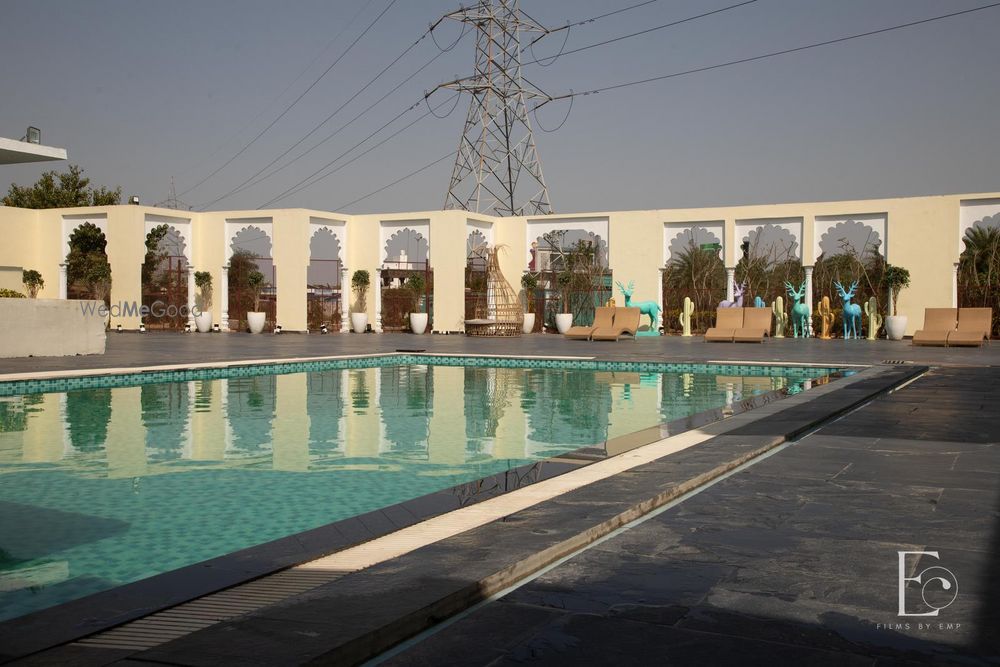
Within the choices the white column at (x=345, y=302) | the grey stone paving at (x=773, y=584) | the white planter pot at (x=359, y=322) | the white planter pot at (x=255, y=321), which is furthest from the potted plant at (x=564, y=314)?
the grey stone paving at (x=773, y=584)

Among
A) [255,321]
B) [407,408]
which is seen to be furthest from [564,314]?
[407,408]

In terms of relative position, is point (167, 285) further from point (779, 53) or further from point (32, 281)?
point (779, 53)

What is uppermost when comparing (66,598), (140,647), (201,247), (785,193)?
(785,193)

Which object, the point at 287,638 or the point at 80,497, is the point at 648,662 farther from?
the point at 80,497

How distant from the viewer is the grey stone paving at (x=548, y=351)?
12289mm

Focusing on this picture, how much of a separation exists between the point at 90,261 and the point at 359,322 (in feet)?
25.0

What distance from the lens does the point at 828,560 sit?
2723 millimetres

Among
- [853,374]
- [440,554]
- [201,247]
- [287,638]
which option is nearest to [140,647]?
[287,638]

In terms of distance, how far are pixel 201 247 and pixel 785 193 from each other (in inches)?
691

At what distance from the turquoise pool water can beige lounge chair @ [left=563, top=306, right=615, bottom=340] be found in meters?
6.50

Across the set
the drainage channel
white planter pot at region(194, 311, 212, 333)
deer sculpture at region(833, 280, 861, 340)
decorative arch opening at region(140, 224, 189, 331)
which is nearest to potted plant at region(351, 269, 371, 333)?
white planter pot at region(194, 311, 212, 333)

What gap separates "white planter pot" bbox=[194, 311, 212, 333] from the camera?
74.6 feet

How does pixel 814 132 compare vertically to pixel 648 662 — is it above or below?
above

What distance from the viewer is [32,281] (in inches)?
889
